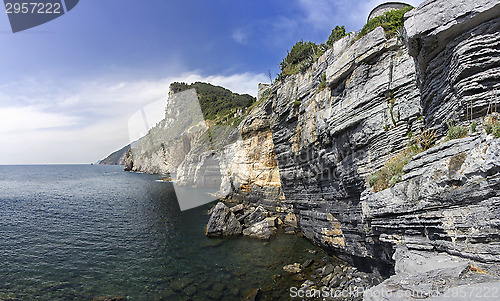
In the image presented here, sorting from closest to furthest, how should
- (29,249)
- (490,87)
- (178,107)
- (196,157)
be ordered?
(490,87) < (29,249) < (196,157) < (178,107)

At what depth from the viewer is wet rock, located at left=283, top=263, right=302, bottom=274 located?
55.0ft

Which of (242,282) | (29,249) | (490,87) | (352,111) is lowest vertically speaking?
(242,282)

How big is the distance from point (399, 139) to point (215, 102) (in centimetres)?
11326

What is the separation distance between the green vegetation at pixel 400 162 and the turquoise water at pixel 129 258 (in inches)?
379

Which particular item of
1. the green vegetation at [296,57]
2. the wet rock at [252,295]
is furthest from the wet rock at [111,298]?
the green vegetation at [296,57]

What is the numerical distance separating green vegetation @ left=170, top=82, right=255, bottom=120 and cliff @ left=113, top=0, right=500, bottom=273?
5568 centimetres

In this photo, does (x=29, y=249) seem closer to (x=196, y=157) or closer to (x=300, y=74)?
(x=300, y=74)

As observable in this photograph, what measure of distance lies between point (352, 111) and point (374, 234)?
7.54 m

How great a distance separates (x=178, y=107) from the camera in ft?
420

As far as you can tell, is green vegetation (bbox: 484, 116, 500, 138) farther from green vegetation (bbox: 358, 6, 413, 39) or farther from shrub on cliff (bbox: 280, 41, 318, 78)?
shrub on cliff (bbox: 280, 41, 318, 78)

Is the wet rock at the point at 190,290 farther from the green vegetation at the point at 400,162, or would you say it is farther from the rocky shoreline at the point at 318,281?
the green vegetation at the point at 400,162

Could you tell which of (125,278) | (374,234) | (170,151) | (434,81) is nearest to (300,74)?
(434,81)

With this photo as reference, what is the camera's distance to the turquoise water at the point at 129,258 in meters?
14.7

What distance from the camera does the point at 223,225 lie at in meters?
25.2
